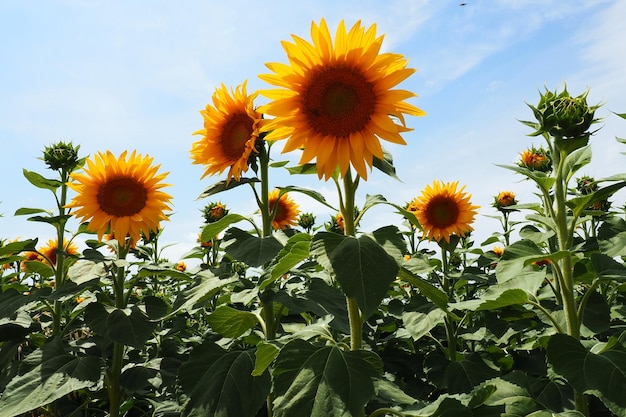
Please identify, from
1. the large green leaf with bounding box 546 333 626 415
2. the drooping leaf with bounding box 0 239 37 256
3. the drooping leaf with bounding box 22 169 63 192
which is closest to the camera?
the large green leaf with bounding box 546 333 626 415

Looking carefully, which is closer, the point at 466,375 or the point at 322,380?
the point at 322,380

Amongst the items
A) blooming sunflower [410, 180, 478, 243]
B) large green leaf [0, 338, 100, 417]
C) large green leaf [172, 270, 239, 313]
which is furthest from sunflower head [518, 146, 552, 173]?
large green leaf [0, 338, 100, 417]

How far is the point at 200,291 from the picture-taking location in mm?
2100

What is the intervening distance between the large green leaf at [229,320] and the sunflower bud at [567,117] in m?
1.51

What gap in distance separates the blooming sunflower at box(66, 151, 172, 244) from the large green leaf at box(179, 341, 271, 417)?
1318 millimetres

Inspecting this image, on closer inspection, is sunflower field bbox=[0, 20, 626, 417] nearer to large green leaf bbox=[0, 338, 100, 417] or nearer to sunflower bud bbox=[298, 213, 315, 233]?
large green leaf bbox=[0, 338, 100, 417]

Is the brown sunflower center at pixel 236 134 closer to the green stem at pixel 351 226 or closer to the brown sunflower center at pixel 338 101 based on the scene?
the brown sunflower center at pixel 338 101

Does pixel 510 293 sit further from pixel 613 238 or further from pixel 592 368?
pixel 613 238

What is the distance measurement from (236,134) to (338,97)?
29.1 inches

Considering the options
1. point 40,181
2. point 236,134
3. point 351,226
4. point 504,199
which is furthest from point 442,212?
point 40,181

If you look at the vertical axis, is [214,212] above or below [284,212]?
above

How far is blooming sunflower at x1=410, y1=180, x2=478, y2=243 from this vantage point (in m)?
4.41

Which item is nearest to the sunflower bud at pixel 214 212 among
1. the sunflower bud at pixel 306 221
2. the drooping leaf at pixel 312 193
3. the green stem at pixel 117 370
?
the sunflower bud at pixel 306 221

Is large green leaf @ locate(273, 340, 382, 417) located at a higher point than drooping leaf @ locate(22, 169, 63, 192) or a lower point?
lower
